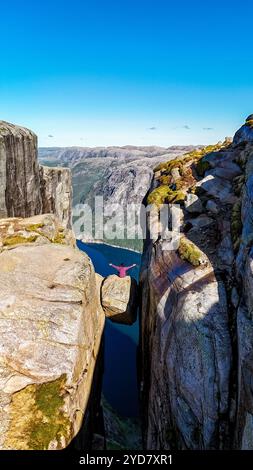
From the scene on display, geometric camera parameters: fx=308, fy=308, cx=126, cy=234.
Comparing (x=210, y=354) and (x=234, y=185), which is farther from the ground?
(x=234, y=185)

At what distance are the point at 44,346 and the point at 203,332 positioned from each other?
9.62 m

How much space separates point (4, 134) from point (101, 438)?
107ft

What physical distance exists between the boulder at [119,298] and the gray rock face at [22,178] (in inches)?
619

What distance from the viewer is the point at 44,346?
60.1 ft

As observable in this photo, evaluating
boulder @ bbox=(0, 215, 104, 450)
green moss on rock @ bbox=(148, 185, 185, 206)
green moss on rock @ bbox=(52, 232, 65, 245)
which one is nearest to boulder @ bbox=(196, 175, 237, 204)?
green moss on rock @ bbox=(148, 185, 185, 206)

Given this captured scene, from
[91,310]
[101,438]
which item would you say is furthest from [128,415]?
[91,310]

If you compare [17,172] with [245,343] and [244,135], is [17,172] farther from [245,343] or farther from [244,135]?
[245,343]

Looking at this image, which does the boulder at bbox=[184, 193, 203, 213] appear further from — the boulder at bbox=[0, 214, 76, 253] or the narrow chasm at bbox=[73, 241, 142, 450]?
the narrow chasm at bbox=[73, 241, 142, 450]

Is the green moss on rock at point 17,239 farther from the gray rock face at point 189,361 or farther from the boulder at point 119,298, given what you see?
the gray rock face at point 189,361

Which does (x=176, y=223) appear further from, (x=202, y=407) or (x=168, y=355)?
(x=202, y=407)

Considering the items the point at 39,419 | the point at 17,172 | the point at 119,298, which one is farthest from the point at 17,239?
the point at 39,419

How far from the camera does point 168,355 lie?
69.6ft
